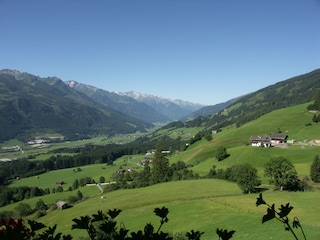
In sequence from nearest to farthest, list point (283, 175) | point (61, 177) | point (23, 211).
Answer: point (283, 175)
point (23, 211)
point (61, 177)

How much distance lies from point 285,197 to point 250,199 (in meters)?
5.53

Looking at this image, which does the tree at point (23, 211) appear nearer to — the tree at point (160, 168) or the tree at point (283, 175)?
the tree at point (160, 168)

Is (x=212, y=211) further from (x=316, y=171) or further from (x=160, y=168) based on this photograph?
(x=160, y=168)

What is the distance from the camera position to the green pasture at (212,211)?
112 feet

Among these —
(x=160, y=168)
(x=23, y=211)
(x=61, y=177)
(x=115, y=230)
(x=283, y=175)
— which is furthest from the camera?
(x=61, y=177)

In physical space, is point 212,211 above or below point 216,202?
above

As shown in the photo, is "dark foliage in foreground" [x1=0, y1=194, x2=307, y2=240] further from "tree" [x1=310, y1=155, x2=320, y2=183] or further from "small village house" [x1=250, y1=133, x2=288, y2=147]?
"small village house" [x1=250, y1=133, x2=288, y2=147]

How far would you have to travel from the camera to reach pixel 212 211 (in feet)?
150

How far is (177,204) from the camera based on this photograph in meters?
53.1

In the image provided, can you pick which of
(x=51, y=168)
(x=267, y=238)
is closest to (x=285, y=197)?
(x=267, y=238)

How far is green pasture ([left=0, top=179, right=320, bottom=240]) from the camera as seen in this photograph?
112 ft

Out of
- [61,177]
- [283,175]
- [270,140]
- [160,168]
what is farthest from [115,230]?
[61,177]

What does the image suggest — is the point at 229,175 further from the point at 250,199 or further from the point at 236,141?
the point at 236,141

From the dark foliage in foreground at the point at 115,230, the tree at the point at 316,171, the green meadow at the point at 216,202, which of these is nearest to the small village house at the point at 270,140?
the green meadow at the point at 216,202
